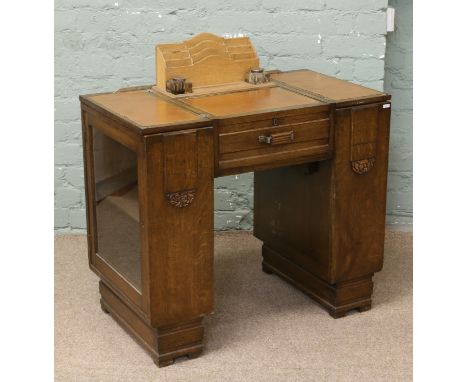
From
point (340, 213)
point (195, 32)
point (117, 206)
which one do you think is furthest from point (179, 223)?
point (195, 32)

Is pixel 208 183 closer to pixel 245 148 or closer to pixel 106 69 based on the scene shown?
pixel 245 148

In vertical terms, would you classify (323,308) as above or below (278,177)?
below

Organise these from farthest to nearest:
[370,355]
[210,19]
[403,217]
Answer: [403,217] < [210,19] < [370,355]


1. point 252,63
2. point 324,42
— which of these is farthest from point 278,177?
point 324,42

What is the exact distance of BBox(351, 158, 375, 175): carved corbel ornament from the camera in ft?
9.79

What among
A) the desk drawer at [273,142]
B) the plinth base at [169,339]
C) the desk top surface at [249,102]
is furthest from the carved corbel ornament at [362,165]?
the plinth base at [169,339]

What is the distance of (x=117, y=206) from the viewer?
115 inches

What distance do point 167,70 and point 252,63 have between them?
30 cm

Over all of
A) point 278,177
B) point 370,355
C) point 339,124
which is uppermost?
point 339,124

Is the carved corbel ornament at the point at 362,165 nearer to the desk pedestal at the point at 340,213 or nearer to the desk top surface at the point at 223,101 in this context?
the desk pedestal at the point at 340,213

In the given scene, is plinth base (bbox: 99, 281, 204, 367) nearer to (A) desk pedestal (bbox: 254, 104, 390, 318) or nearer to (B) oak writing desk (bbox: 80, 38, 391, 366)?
(B) oak writing desk (bbox: 80, 38, 391, 366)

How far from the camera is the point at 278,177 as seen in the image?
10.7ft

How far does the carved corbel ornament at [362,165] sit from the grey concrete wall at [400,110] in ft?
2.68

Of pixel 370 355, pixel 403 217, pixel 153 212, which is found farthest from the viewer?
pixel 403 217
